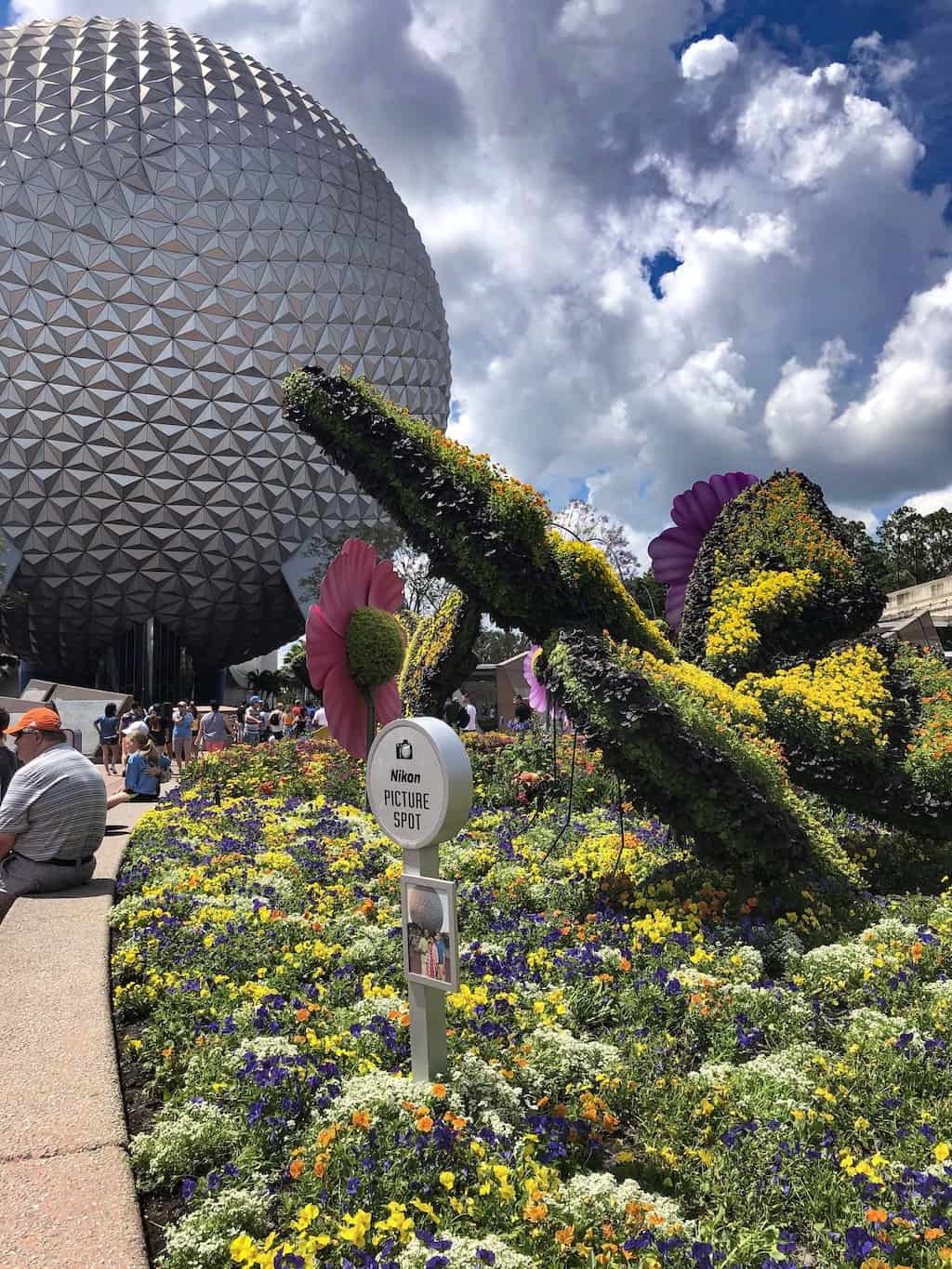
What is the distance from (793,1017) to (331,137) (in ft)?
108

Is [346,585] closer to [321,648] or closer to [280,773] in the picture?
[321,648]

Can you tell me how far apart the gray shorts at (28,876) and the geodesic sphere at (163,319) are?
22.8 m

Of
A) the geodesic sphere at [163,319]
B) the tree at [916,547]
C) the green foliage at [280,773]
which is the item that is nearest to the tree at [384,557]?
the geodesic sphere at [163,319]

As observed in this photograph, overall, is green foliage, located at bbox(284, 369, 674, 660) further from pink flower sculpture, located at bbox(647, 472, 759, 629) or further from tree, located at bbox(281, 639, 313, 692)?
tree, located at bbox(281, 639, 313, 692)

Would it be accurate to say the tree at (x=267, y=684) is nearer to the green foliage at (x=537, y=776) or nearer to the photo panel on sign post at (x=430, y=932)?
the green foliage at (x=537, y=776)

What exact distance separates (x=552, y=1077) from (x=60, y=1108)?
183cm

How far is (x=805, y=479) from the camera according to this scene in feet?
25.4

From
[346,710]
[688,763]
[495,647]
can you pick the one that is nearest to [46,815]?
[688,763]

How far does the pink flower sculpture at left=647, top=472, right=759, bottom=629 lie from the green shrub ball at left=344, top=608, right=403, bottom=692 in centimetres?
347

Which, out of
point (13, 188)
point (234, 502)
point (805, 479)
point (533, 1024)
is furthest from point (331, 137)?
point (533, 1024)

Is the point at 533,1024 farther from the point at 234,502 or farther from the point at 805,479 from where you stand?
the point at 234,502

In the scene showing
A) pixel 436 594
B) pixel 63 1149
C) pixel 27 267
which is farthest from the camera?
pixel 436 594

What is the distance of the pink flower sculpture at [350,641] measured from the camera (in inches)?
408

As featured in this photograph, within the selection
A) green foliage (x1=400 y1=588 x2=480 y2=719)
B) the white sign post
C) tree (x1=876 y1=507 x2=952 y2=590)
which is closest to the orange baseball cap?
the white sign post
